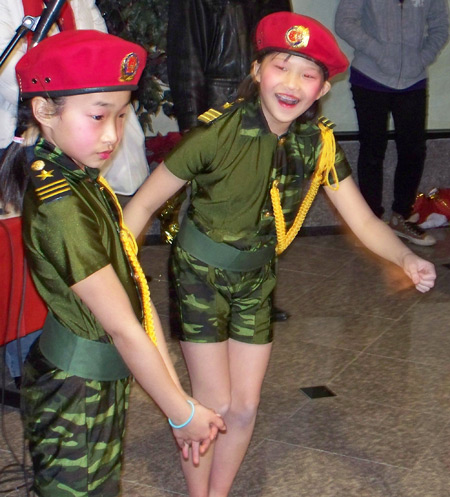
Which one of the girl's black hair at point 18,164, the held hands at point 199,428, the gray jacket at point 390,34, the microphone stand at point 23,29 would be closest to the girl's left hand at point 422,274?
the held hands at point 199,428

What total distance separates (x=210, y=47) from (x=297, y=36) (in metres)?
1.79

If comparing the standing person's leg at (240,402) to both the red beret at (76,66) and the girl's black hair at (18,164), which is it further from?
the red beret at (76,66)

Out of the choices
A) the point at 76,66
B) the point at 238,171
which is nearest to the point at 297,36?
the point at 238,171

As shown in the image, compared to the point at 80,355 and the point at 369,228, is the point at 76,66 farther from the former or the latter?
the point at 369,228

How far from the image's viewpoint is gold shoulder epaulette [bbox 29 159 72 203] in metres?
1.91

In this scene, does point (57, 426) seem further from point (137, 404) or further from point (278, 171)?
point (137, 404)

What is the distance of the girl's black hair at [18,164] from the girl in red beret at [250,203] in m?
0.53

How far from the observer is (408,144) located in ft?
19.9

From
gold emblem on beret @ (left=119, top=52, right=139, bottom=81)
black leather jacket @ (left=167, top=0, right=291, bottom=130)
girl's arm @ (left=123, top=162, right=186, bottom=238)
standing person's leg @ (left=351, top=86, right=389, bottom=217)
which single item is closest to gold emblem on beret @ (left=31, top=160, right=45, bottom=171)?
gold emblem on beret @ (left=119, top=52, right=139, bottom=81)

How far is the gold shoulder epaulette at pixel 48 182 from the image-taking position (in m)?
1.91

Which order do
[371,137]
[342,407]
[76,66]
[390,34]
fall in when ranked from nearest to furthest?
[76,66] < [342,407] < [390,34] < [371,137]

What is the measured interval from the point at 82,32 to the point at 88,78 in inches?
5.4

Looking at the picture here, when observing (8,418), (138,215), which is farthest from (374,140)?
(138,215)

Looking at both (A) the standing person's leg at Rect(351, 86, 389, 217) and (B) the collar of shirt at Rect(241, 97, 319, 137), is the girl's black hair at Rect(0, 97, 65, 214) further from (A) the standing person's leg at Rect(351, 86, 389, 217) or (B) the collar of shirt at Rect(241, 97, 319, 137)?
(A) the standing person's leg at Rect(351, 86, 389, 217)
